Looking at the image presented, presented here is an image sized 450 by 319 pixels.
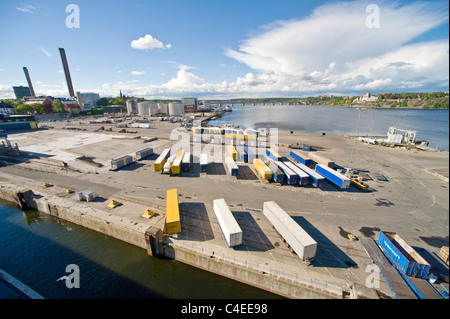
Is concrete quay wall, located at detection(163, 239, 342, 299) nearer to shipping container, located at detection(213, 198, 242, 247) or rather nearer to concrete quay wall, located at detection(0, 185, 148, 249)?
shipping container, located at detection(213, 198, 242, 247)

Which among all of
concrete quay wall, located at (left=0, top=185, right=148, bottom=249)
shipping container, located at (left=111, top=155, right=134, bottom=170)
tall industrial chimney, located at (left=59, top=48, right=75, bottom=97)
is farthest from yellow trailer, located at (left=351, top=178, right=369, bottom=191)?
tall industrial chimney, located at (left=59, top=48, right=75, bottom=97)

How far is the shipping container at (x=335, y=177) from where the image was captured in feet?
109

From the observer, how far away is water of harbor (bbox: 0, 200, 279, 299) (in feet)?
61.8

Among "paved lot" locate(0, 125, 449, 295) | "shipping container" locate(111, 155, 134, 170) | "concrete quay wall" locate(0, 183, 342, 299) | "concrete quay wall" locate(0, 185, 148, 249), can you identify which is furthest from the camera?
"shipping container" locate(111, 155, 134, 170)

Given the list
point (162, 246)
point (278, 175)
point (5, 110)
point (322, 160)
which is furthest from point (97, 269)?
point (5, 110)

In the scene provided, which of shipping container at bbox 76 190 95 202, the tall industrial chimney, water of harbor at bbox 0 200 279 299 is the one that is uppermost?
the tall industrial chimney

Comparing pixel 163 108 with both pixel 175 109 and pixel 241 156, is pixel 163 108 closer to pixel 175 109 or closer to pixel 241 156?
pixel 175 109

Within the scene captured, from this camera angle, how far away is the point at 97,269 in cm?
2111

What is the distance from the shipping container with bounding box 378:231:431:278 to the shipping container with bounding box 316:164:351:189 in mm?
13185

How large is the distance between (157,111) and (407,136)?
176338mm

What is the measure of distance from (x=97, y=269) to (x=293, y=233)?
895 inches

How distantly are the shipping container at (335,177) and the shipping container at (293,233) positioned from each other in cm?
1695

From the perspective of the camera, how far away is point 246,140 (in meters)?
70.4

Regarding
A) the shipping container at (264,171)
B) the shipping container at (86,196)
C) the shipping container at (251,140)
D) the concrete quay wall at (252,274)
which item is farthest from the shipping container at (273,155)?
the shipping container at (86,196)
